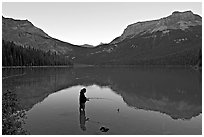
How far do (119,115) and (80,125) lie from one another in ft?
17.8

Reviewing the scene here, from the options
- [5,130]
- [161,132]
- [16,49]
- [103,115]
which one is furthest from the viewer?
[16,49]

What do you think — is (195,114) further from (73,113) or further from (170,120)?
(73,113)

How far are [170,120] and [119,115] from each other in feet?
15.3

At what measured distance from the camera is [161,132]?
16859 millimetres

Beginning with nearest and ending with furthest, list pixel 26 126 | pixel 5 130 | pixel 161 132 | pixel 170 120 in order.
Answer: pixel 5 130 → pixel 161 132 → pixel 26 126 → pixel 170 120

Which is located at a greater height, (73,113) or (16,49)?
(16,49)

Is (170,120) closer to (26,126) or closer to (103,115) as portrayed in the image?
(103,115)

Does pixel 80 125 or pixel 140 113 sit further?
pixel 140 113

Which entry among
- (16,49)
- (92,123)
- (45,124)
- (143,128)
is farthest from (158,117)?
(16,49)

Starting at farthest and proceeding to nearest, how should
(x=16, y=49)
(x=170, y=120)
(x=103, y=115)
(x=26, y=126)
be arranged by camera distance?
(x=16, y=49) < (x=103, y=115) < (x=170, y=120) < (x=26, y=126)

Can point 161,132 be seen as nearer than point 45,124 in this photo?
Yes

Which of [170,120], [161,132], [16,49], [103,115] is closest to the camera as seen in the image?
[161,132]

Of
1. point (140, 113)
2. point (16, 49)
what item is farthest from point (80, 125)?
point (16, 49)

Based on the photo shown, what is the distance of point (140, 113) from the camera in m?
23.8
